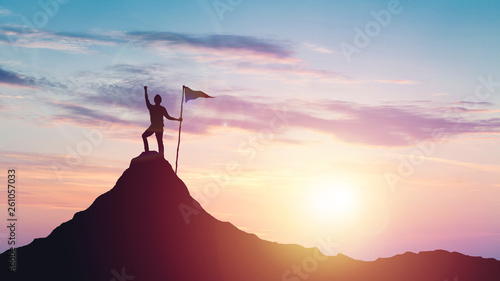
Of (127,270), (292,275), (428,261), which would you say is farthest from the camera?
(428,261)

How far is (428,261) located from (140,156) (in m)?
40.2

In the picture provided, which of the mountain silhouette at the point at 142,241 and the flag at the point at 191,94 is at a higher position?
the flag at the point at 191,94

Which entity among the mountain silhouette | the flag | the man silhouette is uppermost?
the flag

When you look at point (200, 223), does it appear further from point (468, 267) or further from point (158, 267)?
point (468, 267)

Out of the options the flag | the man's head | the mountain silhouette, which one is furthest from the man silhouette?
the flag

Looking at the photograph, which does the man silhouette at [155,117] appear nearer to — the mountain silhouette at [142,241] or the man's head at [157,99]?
the man's head at [157,99]

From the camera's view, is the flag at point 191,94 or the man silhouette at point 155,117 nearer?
the man silhouette at point 155,117

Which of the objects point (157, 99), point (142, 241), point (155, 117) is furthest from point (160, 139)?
point (142, 241)

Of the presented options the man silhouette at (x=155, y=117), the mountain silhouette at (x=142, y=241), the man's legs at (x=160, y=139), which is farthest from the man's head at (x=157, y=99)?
the mountain silhouette at (x=142, y=241)

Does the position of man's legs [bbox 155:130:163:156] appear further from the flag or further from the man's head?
the flag

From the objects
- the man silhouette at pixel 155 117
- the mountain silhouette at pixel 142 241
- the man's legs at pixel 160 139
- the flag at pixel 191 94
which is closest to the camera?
the man silhouette at pixel 155 117

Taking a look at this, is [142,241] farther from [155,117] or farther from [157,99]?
[157,99]

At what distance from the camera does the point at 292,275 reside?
45.8 metres

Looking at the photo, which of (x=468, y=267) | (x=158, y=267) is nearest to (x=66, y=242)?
(x=158, y=267)
